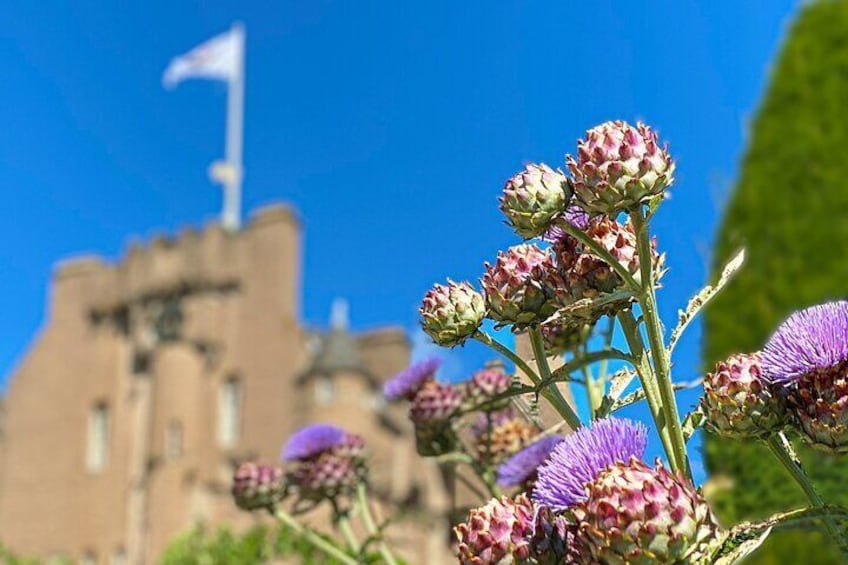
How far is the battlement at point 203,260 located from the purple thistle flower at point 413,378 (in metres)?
16.2

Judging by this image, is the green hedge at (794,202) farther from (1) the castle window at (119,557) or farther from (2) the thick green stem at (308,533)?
(1) the castle window at (119,557)

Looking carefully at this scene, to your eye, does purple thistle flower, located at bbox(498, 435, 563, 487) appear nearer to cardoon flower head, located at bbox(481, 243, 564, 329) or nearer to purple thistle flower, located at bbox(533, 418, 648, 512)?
cardoon flower head, located at bbox(481, 243, 564, 329)

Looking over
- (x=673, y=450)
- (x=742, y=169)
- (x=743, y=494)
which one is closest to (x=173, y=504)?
(x=742, y=169)

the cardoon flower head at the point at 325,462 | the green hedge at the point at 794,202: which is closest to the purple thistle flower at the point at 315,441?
the cardoon flower head at the point at 325,462

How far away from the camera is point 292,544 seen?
3.73 meters

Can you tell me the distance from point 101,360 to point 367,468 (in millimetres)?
18801

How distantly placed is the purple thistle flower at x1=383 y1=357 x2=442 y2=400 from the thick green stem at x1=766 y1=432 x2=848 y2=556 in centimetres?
83

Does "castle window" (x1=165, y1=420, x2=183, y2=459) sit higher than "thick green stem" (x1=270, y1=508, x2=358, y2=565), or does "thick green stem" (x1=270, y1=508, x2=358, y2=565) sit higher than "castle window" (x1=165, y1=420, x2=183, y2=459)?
"castle window" (x1=165, y1=420, x2=183, y2=459)

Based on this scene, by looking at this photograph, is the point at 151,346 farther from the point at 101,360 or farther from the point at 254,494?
the point at 254,494

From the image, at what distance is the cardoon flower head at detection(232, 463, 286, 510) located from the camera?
5.98ft

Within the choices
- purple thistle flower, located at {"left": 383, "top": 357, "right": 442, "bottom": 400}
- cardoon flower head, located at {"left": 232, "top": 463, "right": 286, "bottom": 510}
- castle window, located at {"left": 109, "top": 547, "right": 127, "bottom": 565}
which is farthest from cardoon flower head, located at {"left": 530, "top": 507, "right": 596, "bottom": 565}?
castle window, located at {"left": 109, "top": 547, "right": 127, "bottom": 565}

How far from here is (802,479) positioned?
843 mm

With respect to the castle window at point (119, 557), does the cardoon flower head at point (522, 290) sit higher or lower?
lower

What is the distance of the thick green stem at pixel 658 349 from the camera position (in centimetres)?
86
